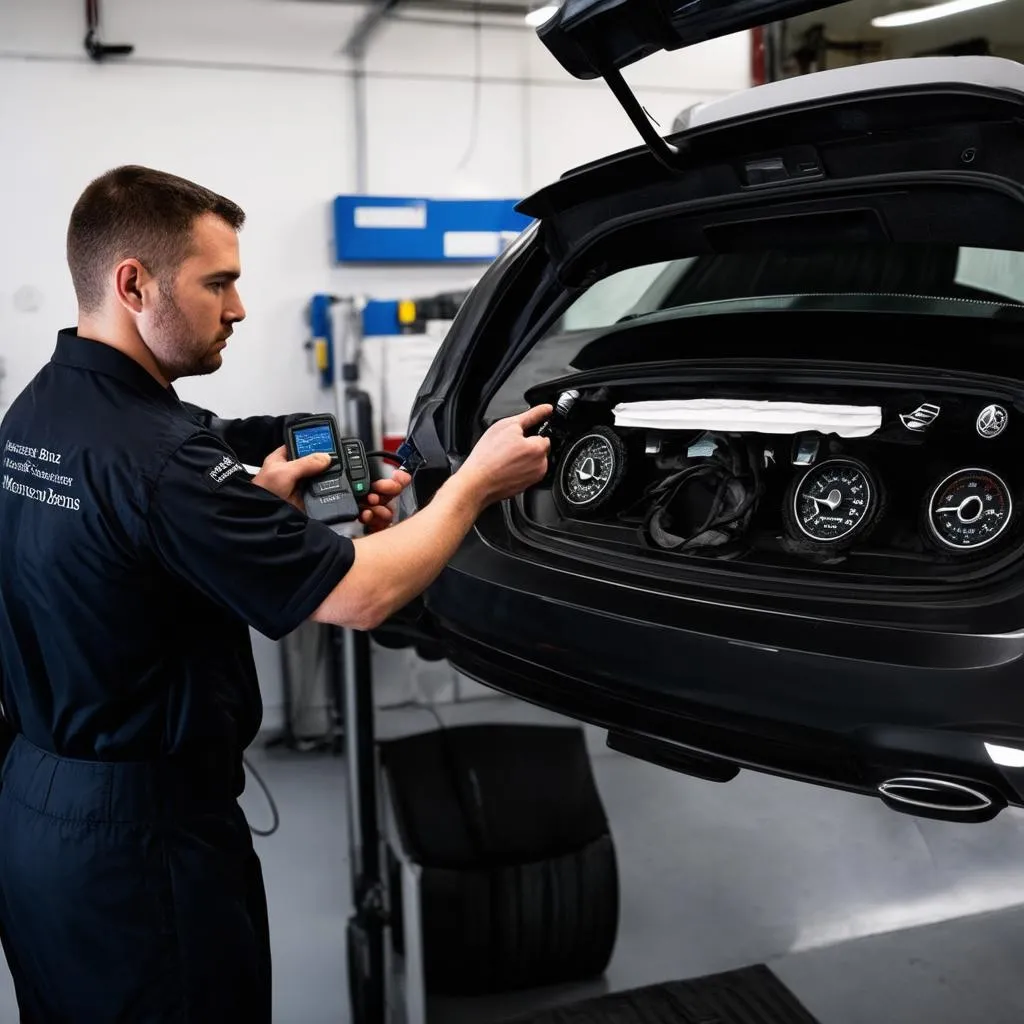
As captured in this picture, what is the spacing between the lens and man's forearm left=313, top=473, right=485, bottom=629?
142 centimetres

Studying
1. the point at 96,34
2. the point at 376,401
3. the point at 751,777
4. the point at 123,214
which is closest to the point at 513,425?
the point at 123,214

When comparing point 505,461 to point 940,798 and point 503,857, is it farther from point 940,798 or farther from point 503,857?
point 503,857

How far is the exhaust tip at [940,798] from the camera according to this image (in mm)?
1142

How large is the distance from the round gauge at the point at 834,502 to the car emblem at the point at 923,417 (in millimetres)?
97

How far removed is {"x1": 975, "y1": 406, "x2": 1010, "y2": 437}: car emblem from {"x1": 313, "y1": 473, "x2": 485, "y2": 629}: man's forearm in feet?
2.10

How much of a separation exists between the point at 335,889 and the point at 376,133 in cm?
337

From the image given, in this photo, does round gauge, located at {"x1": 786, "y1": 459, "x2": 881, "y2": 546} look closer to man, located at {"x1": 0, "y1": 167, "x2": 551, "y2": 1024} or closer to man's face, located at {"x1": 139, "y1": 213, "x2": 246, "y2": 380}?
man, located at {"x1": 0, "y1": 167, "x2": 551, "y2": 1024}

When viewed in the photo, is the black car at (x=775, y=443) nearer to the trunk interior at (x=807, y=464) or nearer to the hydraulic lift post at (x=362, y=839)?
the trunk interior at (x=807, y=464)

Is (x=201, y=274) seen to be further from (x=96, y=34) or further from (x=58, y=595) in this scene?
(x=96, y=34)

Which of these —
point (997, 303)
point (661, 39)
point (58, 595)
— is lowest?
point (58, 595)

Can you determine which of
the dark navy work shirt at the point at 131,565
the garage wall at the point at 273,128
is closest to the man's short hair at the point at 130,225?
the dark navy work shirt at the point at 131,565

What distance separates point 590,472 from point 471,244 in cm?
350

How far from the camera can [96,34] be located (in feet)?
14.4

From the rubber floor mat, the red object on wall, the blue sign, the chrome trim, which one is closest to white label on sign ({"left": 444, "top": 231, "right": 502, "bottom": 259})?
the blue sign
